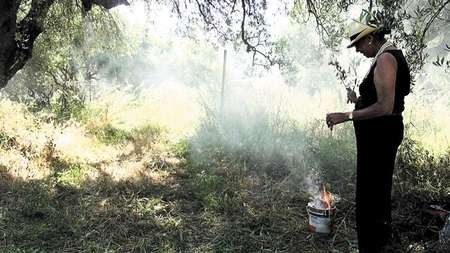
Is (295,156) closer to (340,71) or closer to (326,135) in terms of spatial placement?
(326,135)

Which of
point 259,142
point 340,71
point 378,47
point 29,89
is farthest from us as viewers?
point 29,89

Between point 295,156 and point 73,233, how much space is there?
281 centimetres

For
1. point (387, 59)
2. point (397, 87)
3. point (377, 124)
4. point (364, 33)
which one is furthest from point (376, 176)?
point (364, 33)

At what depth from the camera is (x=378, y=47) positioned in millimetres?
2631

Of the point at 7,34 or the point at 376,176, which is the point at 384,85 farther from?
the point at 7,34

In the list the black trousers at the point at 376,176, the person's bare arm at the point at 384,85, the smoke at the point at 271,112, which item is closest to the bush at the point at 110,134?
the smoke at the point at 271,112

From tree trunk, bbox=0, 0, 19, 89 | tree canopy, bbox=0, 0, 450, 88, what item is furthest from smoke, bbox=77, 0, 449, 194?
tree trunk, bbox=0, 0, 19, 89

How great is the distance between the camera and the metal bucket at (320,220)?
3580mm

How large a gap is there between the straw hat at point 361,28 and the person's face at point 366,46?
24mm

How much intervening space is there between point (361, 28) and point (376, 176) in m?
0.89

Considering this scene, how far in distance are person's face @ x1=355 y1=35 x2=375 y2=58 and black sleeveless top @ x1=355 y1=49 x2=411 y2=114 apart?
0.44ft

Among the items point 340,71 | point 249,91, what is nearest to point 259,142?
point 249,91

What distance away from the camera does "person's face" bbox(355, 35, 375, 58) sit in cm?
262

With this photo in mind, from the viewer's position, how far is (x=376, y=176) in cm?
265
